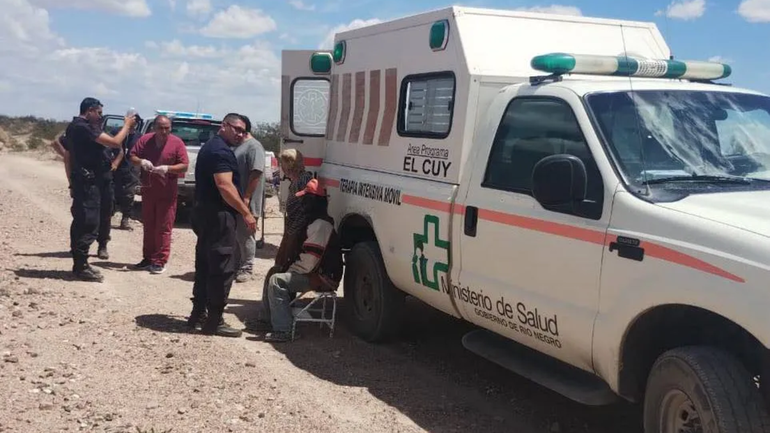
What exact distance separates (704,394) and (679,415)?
0.99ft

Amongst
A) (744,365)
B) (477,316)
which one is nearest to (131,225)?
(477,316)

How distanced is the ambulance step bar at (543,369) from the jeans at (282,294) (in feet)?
6.24

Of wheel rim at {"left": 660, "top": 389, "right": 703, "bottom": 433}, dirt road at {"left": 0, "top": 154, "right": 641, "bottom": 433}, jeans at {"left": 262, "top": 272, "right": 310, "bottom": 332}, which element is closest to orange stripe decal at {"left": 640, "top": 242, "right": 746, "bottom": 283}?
wheel rim at {"left": 660, "top": 389, "right": 703, "bottom": 433}

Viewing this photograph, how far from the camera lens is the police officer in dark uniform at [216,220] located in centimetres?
680

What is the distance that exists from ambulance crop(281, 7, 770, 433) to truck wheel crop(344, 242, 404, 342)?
19 millimetres

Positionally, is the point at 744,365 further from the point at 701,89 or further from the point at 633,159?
the point at 701,89

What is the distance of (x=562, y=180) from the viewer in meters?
4.27

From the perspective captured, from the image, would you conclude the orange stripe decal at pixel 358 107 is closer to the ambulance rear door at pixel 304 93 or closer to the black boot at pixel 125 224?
the ambulance rear door at pixel 304 93

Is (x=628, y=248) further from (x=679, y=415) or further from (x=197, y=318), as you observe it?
(x=197, y=318)

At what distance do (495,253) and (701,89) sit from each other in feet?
5.24

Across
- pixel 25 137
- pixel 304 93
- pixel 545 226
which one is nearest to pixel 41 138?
pixel 25 137

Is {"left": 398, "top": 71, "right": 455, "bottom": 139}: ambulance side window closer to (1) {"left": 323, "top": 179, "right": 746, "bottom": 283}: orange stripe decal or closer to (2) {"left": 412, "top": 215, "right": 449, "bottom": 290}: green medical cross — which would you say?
(1) {"left": 323, "top": 179, "right": 746, "bottom": 283}: orange stripe decal

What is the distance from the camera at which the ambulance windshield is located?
4.35m

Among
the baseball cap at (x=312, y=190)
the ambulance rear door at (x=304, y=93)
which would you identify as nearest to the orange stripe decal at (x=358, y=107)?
the baseball cap at (x=312, y=190)
